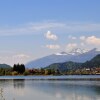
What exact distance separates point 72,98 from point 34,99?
6.26 m

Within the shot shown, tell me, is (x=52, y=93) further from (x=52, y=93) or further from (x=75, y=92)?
(x=75, y=92)

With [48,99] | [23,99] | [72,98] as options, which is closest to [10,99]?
[23,99]

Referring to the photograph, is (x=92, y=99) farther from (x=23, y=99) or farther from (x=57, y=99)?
(x=23, y=99)

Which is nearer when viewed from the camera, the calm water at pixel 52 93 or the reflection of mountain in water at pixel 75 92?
the calm water at pixel 52 93

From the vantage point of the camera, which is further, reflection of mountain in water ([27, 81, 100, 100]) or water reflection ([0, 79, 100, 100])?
reflection of mountain in water ([27, 81, 100, 100])

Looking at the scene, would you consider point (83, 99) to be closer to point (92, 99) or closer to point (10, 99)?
point (92, 99)

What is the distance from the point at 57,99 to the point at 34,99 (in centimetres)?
359

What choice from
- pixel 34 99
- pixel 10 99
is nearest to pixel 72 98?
pixel 34 99

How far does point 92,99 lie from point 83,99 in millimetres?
1443

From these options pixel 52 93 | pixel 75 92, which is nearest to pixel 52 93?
pixel 52 93

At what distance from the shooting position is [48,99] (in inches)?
2144

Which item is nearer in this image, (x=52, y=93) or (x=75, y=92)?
(x=52, y=93)

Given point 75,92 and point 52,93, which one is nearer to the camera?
point 52,93

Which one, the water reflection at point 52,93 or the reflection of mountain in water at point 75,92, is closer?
the water reflection at point 52,93
